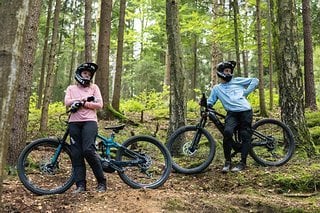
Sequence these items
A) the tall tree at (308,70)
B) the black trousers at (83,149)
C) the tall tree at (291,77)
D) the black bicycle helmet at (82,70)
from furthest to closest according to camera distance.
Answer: the tall tree at (308,70) → the tall tree at (291,77) → the black bicycle helmet at (82,70) → the black trousers at (83,149)

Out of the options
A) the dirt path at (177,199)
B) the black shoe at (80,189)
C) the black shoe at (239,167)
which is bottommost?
the dirt path at (177,199)

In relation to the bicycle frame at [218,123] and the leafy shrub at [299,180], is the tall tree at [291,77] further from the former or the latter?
the leafy shrub at [299,180]

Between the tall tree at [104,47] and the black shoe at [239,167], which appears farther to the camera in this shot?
the tall tree at [104,47]

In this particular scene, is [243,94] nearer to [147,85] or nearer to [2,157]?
[2,157]

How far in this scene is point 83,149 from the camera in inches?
231

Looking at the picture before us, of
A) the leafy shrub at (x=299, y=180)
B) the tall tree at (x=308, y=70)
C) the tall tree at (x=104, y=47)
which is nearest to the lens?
the leafy shrub at (x=299, y=180)

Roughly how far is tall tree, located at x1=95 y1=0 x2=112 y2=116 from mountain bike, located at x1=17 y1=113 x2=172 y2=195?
7.15 meters

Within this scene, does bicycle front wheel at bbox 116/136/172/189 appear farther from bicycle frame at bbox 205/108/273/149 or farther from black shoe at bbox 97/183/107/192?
bicycle frame at bbox 205/108/273/149

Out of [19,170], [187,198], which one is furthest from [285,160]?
[19,170]

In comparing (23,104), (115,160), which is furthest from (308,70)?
(23,104)

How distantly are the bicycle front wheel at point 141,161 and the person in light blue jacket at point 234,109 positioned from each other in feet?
4.18

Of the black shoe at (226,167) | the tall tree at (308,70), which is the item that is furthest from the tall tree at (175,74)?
the tall tree at (308,70)

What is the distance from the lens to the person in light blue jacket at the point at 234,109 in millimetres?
7223

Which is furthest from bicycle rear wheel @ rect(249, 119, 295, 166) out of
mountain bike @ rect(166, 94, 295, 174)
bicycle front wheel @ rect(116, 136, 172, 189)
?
bicycle front wheel @ rect(116, 136, 172, 189)
